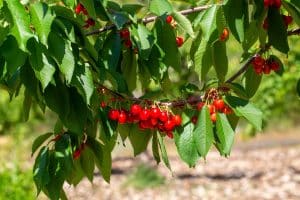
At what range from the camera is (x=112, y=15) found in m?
1.85

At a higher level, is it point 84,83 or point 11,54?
point 11,54

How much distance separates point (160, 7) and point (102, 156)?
Result: 1.83 ft

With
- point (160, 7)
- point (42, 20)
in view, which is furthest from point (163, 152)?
point (42, 20)

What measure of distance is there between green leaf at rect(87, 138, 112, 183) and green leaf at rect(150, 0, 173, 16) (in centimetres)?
51

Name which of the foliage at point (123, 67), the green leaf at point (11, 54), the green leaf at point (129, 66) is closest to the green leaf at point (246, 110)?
the foliage at point (123, 67)

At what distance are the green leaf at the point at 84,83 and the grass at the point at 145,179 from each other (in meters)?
5.59

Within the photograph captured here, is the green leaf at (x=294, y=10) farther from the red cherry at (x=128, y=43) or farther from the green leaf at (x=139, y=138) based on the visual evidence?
the green leaf at (x=139, y=138)

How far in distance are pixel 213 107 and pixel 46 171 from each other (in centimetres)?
57

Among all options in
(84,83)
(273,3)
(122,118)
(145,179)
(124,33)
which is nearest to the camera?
(84,83)

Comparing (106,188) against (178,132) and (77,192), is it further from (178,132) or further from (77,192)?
(178,132)

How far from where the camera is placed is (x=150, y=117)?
184cm

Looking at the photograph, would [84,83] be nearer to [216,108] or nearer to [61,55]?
[61,55]

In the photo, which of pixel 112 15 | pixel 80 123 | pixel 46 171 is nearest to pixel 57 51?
pixel 80 123

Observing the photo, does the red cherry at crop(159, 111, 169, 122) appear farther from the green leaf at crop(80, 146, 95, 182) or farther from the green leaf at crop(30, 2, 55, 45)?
the green leaf at crop(30, 2, 55, 45)
